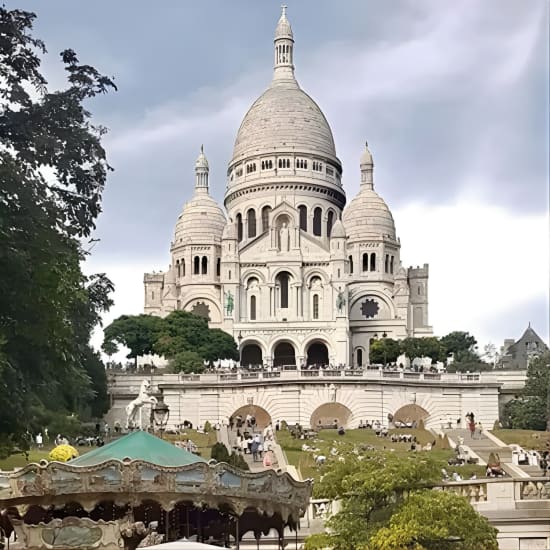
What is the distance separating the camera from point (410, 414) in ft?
232

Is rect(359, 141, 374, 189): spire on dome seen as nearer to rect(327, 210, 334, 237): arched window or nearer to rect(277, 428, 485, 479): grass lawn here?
rect(327, 210, 334, 237): arched window

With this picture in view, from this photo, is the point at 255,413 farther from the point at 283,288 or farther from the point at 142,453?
the point at 142,453

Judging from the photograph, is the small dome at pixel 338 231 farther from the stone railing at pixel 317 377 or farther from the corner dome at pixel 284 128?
the stone railing at pixel 317 377

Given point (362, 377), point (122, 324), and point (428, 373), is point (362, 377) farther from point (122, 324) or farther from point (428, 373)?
point (122, 324)

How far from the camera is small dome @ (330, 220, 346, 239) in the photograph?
101m

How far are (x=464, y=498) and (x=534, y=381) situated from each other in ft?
153

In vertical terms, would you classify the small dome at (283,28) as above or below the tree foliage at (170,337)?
above

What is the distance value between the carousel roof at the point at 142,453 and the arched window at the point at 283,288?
7609 cm

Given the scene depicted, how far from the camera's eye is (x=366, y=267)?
10706cm

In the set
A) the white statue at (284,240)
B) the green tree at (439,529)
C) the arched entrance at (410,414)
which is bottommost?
the green tree at (439,529)

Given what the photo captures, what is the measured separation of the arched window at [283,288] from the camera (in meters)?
101

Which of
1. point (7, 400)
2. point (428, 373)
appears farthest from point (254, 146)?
point (7, 400)

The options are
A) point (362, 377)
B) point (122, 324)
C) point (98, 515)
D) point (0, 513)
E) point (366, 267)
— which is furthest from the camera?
point (366, 267)

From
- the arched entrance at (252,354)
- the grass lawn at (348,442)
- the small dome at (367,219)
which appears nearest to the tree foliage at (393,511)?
the grass lawn at (348,442)
